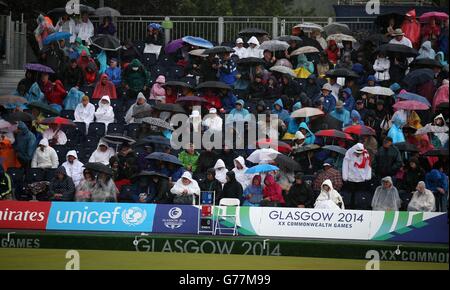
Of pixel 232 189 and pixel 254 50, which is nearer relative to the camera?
pixel 232 189

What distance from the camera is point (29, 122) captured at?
2219 cm

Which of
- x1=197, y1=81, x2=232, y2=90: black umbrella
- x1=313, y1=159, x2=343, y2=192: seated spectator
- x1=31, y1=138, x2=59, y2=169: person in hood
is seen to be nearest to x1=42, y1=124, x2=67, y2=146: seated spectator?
x1=31, y1=138, x2=59, y2=169: person in hood

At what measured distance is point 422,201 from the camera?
64.1 feet

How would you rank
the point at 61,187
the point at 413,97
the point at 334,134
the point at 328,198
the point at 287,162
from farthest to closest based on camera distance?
the point at 413,97, the point at 334,134, the point at 61,187, the point at 287,162, the point at 328,198

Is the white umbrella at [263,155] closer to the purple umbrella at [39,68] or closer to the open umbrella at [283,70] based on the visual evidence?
the open umbrella at [283,70]

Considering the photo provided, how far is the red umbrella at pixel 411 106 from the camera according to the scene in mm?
21766

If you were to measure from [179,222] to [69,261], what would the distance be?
3.12 meters

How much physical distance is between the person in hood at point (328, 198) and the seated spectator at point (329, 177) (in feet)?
1.63

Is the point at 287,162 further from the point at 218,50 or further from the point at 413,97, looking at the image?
the point at 218,50

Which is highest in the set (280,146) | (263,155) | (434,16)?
(434,16)

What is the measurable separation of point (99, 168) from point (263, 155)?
312cm

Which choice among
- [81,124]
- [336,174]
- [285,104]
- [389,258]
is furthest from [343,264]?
[81,124]

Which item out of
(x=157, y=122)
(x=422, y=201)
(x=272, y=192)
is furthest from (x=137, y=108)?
(x=422, y=201)

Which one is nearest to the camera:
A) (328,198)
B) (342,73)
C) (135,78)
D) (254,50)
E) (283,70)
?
(328,198)
